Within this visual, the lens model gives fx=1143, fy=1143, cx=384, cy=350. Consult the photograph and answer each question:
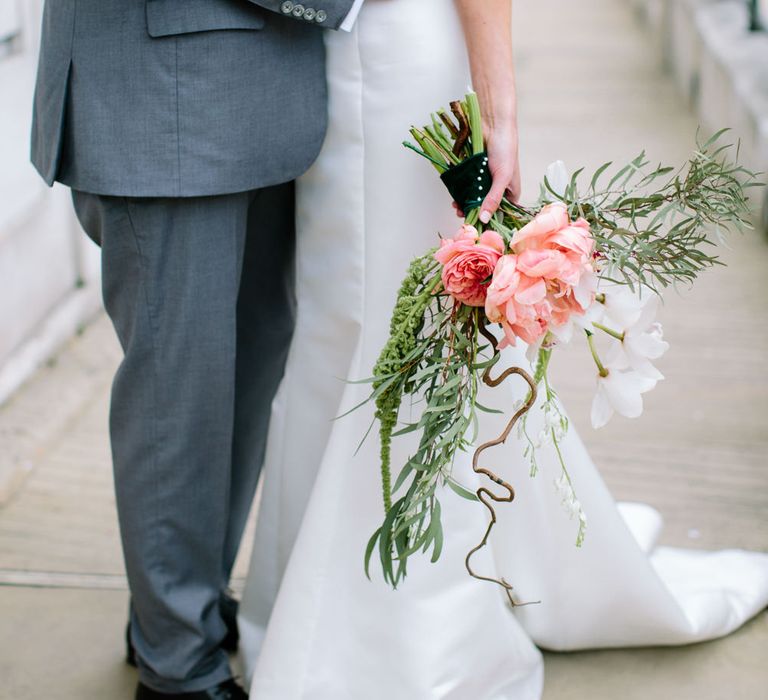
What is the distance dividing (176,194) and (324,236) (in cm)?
26

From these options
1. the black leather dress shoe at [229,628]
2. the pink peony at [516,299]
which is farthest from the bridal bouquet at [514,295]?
the black leather dress shoe at [229,628]

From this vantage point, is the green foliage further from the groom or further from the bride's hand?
the groom

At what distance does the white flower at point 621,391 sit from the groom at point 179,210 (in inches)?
20.7

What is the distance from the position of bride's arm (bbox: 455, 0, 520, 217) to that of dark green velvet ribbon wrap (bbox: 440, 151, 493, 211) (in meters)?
0.03

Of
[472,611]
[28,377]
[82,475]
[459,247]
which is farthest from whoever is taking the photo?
[28,377]

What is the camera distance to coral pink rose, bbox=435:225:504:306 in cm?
136

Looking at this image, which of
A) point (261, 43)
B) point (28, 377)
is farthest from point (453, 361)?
point (28, 377)

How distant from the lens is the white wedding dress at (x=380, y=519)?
162 centimetres

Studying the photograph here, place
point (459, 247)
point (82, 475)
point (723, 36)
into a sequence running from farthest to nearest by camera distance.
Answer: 1. point (723, 36)
2. point (82, 475)
3. point (459, 247)

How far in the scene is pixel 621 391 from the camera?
149cm

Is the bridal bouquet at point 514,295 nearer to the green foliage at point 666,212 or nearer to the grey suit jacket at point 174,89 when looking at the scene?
the green foliage at point 666,212

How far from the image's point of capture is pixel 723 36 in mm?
5527

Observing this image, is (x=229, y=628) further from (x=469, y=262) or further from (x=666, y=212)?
(x=666, y=212)

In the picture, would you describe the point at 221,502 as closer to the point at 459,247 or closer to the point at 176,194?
the point at 176,194
